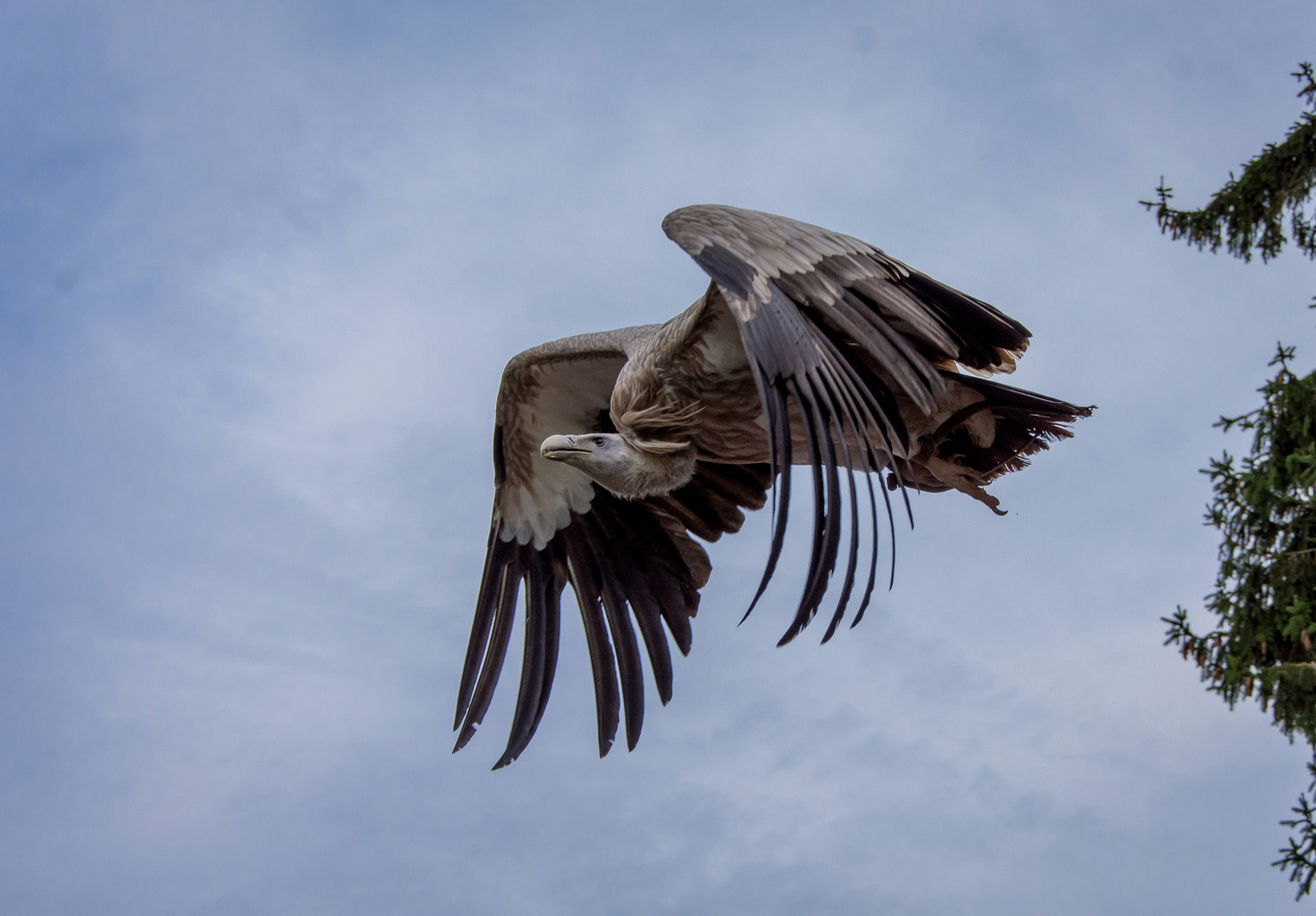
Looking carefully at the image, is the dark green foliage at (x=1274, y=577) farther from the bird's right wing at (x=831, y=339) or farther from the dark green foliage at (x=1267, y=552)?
the bird's right wing at (x=831, y=339)

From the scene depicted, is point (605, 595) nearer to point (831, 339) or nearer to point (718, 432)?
point (718, 432)

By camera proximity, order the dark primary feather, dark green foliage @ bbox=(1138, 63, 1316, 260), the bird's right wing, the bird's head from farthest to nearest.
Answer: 1. dark green foliage @ bbox=(1138, 63, 1316, 260)
2. the dark primary feather
3. the bird's head
4. the bird's right wing

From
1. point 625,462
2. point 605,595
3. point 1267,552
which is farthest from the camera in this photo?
point 1267,552

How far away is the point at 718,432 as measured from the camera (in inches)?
180

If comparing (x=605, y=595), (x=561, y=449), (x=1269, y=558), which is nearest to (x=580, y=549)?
(x=605, y=595)

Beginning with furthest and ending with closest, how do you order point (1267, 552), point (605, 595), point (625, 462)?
1. point (1267, 552)
2. point (605, 595)
3. point (625, 462)

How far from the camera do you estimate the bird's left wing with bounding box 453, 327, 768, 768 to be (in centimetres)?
534

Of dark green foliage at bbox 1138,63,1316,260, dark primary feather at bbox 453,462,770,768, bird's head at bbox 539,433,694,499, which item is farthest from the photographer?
dark green foliage at bbox 1138,63,1316,260

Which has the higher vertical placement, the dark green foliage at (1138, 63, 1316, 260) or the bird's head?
the dark green foliage at (1138, 63, 1316, 260)

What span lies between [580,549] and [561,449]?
1.31 metres

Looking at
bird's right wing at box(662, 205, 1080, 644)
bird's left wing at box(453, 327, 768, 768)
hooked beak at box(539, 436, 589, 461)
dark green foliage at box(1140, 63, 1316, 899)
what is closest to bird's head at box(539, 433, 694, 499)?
hooked beak at box(539, 436, 589, 461)

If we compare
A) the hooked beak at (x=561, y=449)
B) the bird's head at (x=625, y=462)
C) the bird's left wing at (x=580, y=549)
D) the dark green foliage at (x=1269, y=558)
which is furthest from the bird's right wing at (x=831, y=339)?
the dark green foliage at (x=1269, y=558)

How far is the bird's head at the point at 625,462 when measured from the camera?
4.45 m

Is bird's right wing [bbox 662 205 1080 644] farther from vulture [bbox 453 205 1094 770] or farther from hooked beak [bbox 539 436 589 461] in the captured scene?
hooked beak [bbox 539 436 589 461]
